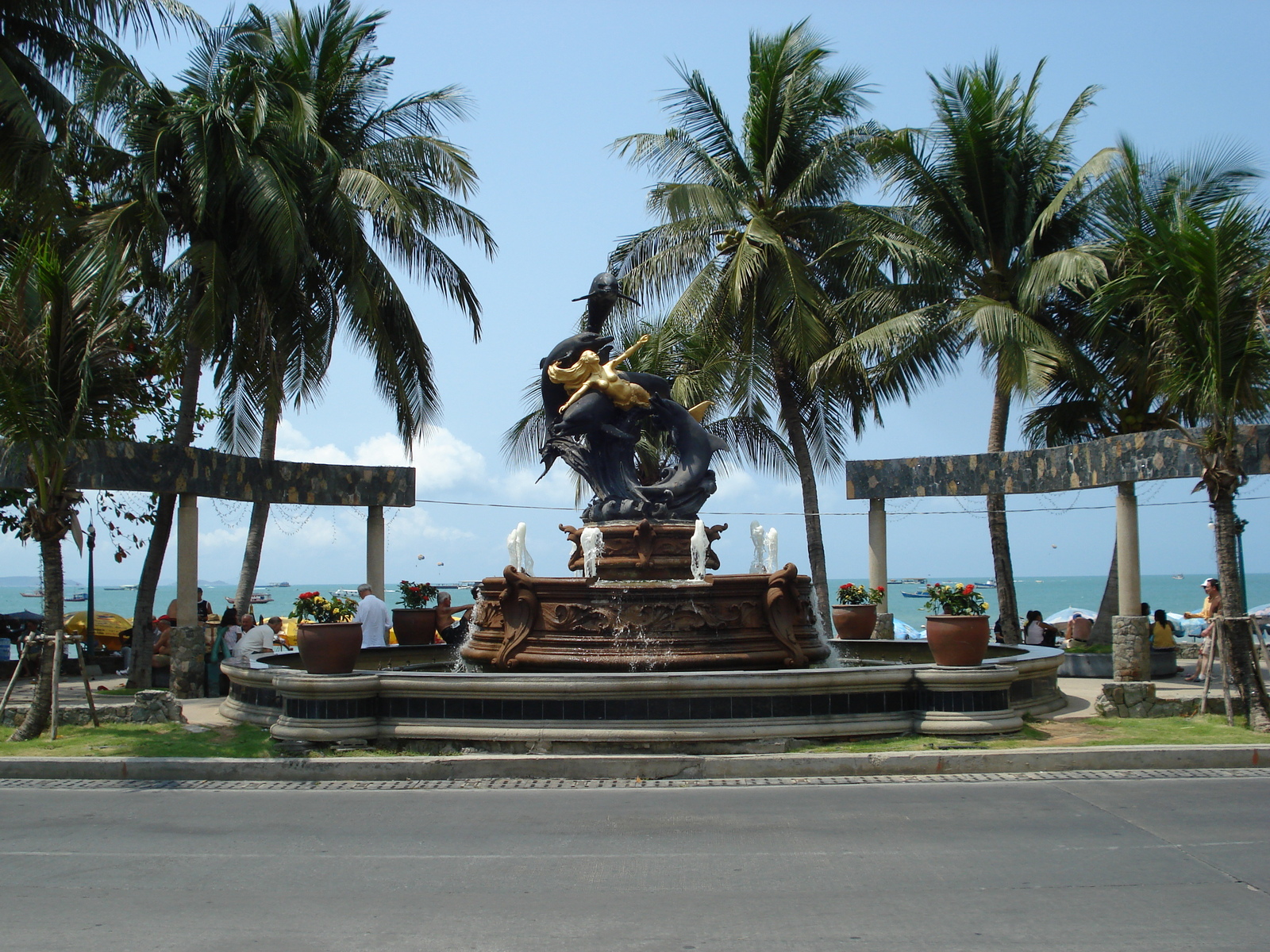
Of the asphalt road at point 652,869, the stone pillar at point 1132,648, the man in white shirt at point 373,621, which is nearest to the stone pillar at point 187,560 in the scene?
the man in white shirt at point 373,621

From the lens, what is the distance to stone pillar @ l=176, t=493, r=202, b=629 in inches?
619

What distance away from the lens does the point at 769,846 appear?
6824 mm

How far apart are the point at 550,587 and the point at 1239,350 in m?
7.60

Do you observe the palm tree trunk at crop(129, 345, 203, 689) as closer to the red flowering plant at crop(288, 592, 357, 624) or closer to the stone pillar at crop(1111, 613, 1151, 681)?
the red flowering plant at crop(288, 592, 357, 624)

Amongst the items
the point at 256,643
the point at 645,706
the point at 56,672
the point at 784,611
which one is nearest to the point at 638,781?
the point at 645,706

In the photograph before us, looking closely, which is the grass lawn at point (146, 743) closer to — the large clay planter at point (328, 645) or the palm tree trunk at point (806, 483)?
the large clay planter at point (328, 645)

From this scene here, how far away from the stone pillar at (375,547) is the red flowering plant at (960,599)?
32.4ft

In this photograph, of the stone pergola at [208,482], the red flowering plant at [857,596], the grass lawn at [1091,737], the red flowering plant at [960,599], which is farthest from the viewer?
the red flowering plant at [857,596]

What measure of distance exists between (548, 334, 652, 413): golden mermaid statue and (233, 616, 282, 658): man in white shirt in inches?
208

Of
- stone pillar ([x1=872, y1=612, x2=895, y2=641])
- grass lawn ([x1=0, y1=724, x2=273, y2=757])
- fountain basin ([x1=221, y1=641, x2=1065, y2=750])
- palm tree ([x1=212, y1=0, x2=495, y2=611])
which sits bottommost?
grass lawn ([x1=0, y1=724, x2=273, y2=757])

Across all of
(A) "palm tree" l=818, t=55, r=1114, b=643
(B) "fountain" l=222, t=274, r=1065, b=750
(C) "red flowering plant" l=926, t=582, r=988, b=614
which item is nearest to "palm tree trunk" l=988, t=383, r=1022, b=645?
(A) "palm tree" l=818, t=55, r=1114, b=643

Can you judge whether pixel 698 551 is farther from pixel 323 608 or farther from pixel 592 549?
pixel 323 608

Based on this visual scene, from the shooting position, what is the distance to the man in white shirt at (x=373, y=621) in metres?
15.3

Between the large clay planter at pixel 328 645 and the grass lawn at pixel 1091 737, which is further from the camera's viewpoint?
the large clay planter at pixel 328 645
